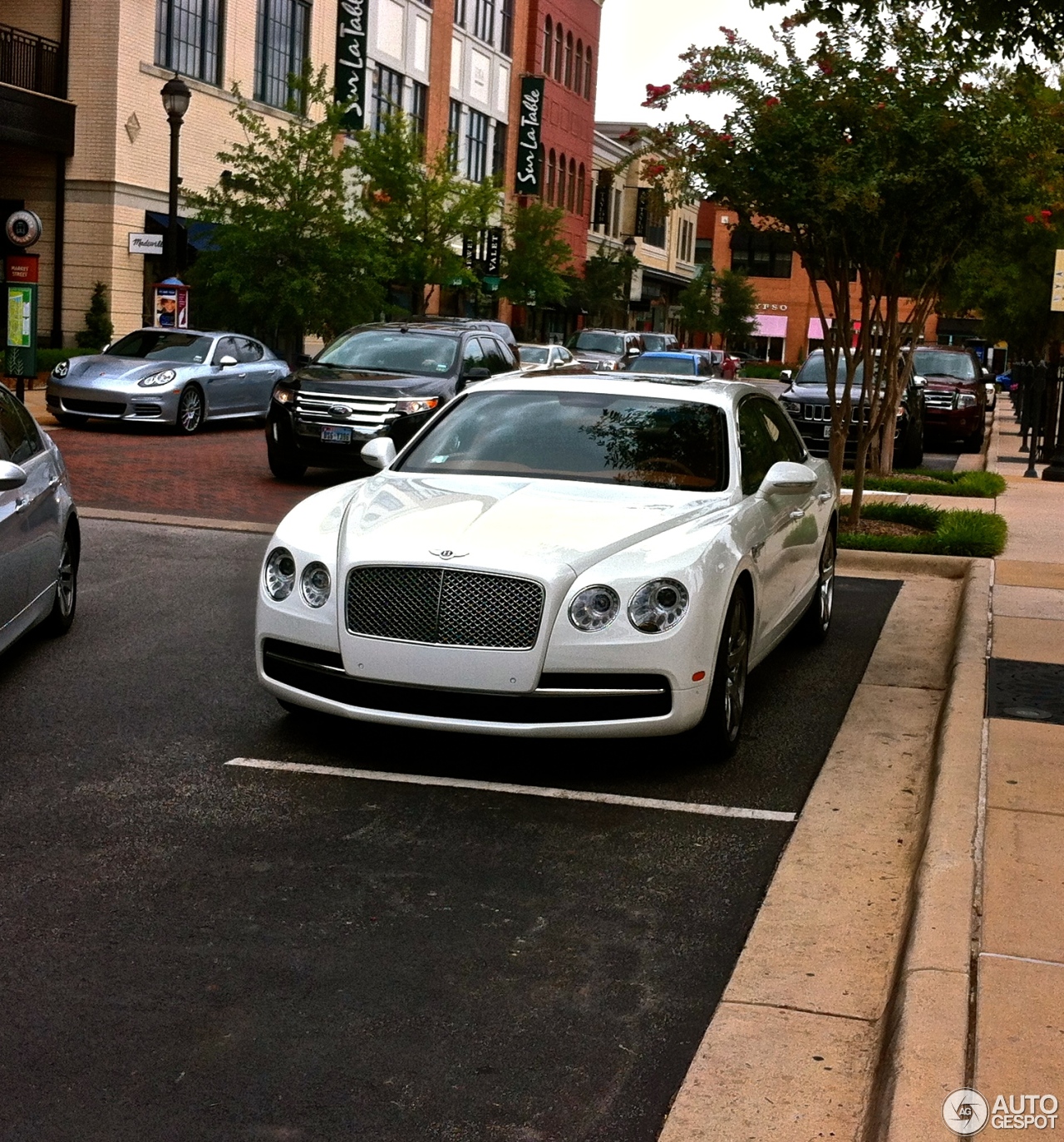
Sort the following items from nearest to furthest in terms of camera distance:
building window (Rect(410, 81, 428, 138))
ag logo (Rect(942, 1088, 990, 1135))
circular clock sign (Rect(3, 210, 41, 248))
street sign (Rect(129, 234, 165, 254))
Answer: ag logo (Rect(942, 1088, 990, 1135)) → circular clock sign (Rect(3, 210, 41, 248)) → street sign (Rect(129, 234, 165, 254)) → building window (Rect(410, 81, 428, 138))

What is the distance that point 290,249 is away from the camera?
30.3 m

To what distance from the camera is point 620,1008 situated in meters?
4.48

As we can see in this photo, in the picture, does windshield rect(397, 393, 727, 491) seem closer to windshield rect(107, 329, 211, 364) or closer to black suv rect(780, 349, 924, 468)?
black suv rect(780, 349, 924, 468)

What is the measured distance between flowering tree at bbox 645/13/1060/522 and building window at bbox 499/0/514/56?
44296 mm

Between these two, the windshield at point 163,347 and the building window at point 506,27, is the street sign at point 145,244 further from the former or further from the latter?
the building window at point 506,27

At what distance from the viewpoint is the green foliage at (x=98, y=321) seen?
33.0 metres

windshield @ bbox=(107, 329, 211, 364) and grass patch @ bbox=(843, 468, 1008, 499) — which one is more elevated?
windshield @ bbox=(107, 329, 211, 364)

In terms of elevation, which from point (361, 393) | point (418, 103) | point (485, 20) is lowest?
point (361, 393)

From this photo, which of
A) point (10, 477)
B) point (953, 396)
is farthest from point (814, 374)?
point (10, 477)

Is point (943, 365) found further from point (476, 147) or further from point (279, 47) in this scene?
point (476, 147)

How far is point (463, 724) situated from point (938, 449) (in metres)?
25.1

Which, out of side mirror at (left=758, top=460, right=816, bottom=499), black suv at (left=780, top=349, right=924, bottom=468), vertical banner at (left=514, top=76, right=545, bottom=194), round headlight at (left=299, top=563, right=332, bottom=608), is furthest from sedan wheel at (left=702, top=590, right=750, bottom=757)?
vertical banner at (left=514, top=76, right=545, bottom=194)

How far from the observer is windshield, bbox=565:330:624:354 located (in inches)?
1657

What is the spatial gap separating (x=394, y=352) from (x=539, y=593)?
1286 centimetres
